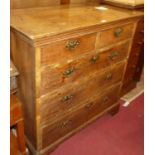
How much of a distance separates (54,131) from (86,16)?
83cm

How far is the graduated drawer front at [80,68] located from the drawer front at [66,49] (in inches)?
2.0

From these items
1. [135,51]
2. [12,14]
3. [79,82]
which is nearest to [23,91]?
[79,82]

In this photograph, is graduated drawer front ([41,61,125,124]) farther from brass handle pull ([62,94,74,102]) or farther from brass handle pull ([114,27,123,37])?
brass handle pull ([114,27,123,37])

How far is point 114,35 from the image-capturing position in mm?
1475

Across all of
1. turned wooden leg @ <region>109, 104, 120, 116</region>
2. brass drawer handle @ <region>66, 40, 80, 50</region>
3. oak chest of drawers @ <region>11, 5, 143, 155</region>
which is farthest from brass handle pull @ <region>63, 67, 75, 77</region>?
turned wooden leg @ <region>109, 104, 120, 116</region>

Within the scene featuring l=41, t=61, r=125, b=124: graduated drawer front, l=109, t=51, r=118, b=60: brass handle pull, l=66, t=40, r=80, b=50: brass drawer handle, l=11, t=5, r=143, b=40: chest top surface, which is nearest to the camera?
l=11, t=5, r=143, b=40: chest top surface

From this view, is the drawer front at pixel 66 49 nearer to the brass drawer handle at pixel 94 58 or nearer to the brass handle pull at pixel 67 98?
the brass drawer handle at pixel 94 58

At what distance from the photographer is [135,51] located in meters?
2.07

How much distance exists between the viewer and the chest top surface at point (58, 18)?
106 centimetres

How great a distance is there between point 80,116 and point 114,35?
68 centimetres

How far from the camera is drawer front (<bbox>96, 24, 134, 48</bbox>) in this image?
1381mm

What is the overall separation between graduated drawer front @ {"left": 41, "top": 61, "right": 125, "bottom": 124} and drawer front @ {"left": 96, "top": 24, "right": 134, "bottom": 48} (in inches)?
9.2

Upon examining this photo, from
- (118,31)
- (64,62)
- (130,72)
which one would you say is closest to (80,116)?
(64,62)

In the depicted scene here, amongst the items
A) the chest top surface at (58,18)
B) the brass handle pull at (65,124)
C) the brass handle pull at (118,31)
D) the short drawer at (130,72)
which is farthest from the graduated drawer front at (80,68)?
the short drawer at (130,72)
